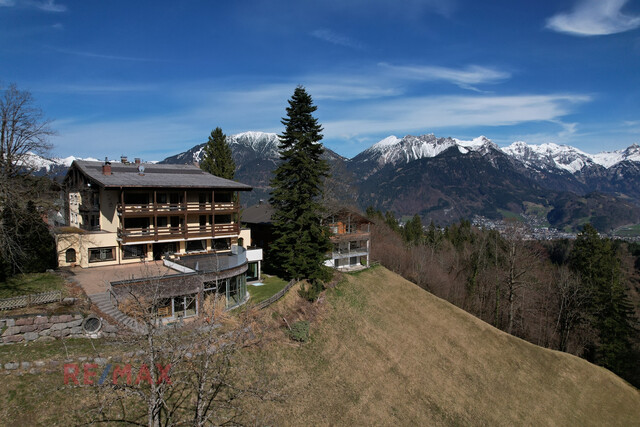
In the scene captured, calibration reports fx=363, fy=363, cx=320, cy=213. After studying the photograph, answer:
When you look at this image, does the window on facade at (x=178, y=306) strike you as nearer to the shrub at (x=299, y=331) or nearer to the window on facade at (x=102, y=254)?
Answer: the shrub at (x=299, y=331)

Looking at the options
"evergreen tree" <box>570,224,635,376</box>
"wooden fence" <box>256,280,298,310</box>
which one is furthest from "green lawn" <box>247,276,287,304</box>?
"evergreen tree" <box>570,224,635,376</box>

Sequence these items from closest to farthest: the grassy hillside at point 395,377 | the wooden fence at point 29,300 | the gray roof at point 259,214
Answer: the grassy hillside at point 395,377 < the wooden fence at point 29,300 < the gray roof at point 259,214

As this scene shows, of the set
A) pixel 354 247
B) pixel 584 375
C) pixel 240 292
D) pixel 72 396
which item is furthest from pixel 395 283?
pixel 72 396

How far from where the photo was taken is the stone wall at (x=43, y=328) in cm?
1641

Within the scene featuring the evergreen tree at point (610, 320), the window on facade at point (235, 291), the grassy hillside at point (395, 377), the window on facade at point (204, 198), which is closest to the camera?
the grassy hillside at point (395, 377)

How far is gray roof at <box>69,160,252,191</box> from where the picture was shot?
28.7m

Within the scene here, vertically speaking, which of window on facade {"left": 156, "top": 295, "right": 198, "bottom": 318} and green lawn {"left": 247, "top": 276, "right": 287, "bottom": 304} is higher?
window on facade {"left": 156, "top": 295, "right": 198, "bottom": 318}

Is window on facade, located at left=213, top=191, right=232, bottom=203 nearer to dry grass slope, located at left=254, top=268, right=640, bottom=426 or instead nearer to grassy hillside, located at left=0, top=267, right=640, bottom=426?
grassy hillside, located at left=0, top=267, right=640, bottom=426

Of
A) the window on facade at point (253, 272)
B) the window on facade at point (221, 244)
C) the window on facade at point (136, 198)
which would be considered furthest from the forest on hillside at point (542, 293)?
the window on facade at point (136, 198)

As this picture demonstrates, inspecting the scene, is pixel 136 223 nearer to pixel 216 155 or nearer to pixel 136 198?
pixel 136 198

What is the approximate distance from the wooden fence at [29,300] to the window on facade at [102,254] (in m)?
8.88

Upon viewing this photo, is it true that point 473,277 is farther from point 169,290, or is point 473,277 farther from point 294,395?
point 169,290

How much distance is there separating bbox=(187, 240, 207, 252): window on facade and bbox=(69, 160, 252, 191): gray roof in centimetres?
536

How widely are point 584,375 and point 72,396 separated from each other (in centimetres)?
3924
